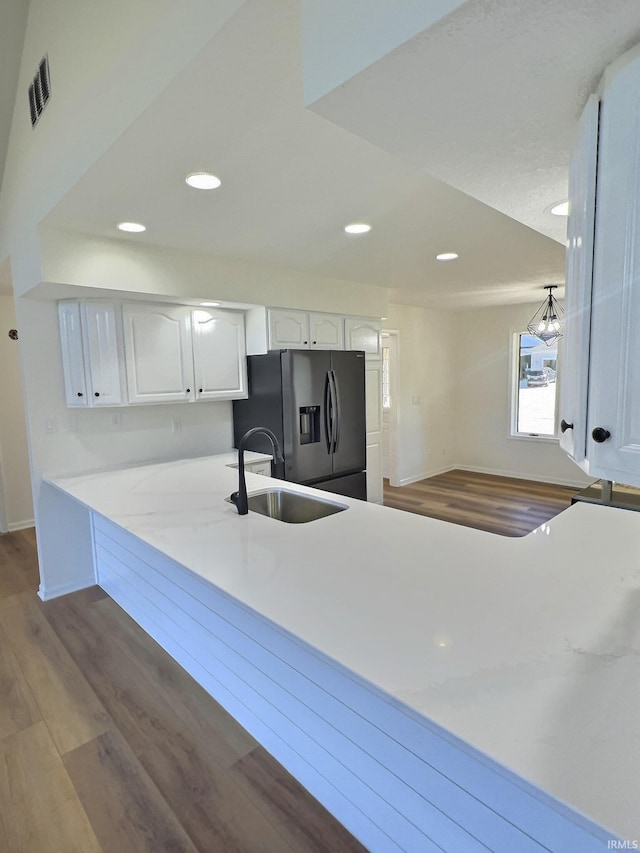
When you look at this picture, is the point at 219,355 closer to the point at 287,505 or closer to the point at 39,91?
the point at 287,505

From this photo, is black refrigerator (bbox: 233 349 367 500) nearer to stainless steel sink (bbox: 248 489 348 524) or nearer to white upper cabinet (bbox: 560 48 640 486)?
stainless steel sink (bbox: 248 489 348 524)

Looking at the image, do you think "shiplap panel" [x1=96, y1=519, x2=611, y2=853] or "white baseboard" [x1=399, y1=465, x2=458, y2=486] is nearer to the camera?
"shiplap panel" [x1=96, y1=519, x2=611, y2=853]

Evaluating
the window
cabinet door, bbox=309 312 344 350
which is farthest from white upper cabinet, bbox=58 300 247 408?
the window

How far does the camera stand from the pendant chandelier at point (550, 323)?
4891 mm

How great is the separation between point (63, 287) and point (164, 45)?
1.63m

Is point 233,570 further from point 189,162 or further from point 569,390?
point 189,162

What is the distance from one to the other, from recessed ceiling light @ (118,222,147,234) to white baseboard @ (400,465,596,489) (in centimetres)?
439

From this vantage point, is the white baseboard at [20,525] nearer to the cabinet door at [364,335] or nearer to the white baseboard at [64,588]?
the white baseboard at [64,588]

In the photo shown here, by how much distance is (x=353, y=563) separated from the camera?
1.47m

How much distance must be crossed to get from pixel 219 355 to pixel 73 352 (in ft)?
3.11

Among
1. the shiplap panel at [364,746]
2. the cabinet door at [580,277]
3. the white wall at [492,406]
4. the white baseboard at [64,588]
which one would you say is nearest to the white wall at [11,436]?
the white baseboard at [64,588]

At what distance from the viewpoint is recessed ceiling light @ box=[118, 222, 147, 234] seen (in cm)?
233

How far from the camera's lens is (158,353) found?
9.71 ft

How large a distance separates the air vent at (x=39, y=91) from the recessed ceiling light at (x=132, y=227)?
0.59 m
